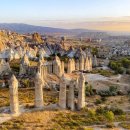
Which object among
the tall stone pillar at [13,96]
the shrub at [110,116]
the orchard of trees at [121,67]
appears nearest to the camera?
the tall stone pillar at [13,96]

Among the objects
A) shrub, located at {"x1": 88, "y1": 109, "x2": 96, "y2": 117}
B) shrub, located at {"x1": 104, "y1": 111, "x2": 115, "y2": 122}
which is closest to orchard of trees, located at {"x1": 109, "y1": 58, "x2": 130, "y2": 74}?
shrub, located at {"x1": 88, "y1": 109, "x2": 96, "y2": 117}

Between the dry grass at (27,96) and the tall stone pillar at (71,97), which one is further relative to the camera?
the dry grass at (27,96)

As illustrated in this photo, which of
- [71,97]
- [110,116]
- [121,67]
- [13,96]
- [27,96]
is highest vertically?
[13,96]

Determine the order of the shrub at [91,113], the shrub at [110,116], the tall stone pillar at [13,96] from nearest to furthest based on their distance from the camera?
the tall stone pillar at [13,96], the shrub at [110,116], the shrub at [91,113]

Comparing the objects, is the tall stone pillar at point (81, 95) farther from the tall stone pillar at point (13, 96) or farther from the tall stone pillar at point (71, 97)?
the tall stone pillar at point (13, 96)

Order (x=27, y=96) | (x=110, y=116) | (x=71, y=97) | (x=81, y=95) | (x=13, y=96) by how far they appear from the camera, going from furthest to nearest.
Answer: (x=27, y=96) < (x=81, y=95) < (x=71, y=97) < (x=110, y=116) < (x=13, y=96)

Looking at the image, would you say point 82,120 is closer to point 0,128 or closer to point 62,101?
point 62,101

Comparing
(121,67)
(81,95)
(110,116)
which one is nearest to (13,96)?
(81,95)

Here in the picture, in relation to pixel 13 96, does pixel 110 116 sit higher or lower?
lower

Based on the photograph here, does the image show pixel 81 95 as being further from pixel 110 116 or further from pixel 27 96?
pixel 27 96

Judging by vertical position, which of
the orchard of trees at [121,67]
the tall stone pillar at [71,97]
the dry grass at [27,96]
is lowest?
the orchard of trees at [121,67]

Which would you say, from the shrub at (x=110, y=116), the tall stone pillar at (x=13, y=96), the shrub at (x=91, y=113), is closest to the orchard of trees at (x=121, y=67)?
the shrub at (x=91, y=113)

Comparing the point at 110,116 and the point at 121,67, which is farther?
the point at 121,67
